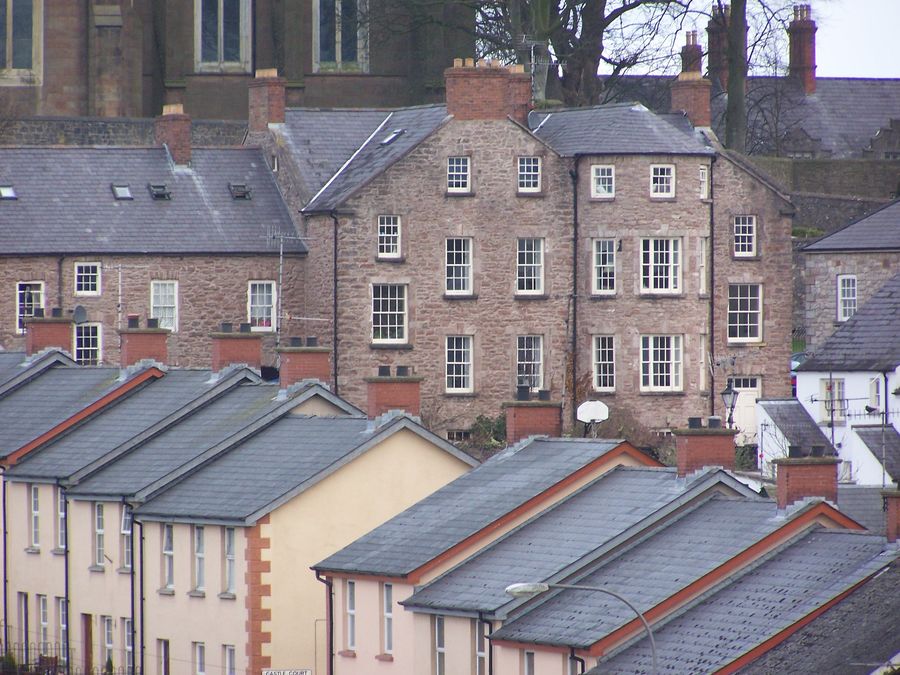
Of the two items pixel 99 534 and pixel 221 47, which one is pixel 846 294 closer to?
pixel 221 47

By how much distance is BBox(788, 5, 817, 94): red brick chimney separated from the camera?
361ft

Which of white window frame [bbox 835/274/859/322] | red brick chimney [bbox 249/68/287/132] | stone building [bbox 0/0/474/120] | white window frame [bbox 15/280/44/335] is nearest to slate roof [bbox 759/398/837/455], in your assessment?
white window frame [bbox 835/274/859/322]

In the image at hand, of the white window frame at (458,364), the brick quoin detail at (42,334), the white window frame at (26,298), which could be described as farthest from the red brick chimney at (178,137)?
the brick quoin detail at (42,334)

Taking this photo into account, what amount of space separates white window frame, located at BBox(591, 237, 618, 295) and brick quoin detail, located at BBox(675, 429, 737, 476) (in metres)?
32.3

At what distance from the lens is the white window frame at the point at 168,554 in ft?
169

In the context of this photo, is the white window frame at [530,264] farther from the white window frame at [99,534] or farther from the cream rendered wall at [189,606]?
the cream rendered wall at [189,606]

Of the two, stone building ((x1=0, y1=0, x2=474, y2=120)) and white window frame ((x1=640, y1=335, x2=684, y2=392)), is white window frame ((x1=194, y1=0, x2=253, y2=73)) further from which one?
white window frame ((x1=640, y1=335, x2=684, y2=392))

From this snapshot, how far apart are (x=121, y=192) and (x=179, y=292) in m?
3.89

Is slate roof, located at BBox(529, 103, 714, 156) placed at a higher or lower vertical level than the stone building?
lower

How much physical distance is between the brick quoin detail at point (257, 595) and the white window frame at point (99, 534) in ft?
19.2

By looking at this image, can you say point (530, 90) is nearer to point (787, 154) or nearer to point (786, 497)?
point (787, 154)

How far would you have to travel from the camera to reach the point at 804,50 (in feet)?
363

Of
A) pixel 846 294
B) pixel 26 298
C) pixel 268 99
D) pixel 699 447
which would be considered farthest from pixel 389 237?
pixel 699 447

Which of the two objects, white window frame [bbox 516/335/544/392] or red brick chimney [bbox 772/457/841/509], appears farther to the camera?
white window frame [bbox 516/335/544/392]
